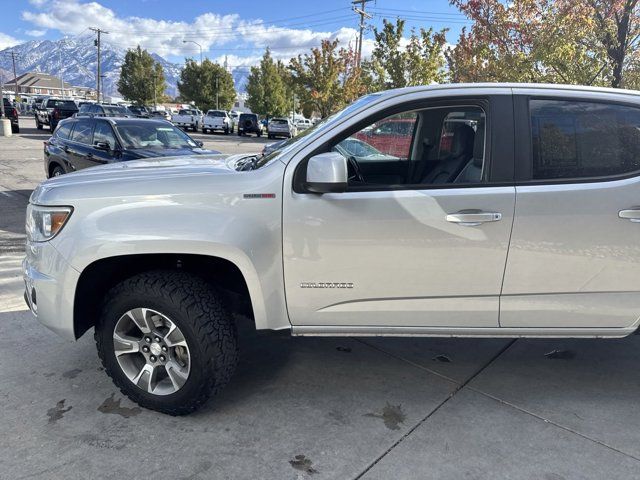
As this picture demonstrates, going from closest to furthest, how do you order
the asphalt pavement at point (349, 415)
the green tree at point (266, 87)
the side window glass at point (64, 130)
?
1. the asphalt pavement at point (349, 415)
2. the side window glass at point (64, 130)
3. the green tree at point (266, 87)

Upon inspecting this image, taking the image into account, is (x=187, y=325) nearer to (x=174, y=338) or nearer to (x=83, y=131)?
(x=174, y=338)

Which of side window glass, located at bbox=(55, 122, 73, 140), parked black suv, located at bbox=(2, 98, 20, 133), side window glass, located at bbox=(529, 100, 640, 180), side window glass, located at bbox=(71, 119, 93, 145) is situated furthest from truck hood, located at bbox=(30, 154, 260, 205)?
parked black suv, located at bbox=(2, 98, 20, 133)

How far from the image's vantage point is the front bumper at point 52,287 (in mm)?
2857

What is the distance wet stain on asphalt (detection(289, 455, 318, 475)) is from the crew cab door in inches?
28.0

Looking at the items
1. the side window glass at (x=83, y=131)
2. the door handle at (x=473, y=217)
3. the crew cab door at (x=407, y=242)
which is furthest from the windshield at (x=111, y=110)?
the door handle at (x=473, y=217)

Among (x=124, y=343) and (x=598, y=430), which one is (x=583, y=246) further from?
(x=124, y=343)

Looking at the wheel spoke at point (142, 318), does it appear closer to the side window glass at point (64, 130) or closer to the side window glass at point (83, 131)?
the side window glass at point (83, 131)

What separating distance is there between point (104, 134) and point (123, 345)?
6.18 meters

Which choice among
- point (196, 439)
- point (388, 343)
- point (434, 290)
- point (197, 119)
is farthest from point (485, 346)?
point (197, 119)

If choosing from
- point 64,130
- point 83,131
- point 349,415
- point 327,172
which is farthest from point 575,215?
point 64,130

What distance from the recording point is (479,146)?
9.68 ft

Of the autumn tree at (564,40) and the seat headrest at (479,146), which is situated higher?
the autumn tree at (564,40)

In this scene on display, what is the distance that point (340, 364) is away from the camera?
367 centimetres

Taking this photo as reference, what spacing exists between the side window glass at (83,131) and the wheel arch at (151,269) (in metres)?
6.16
